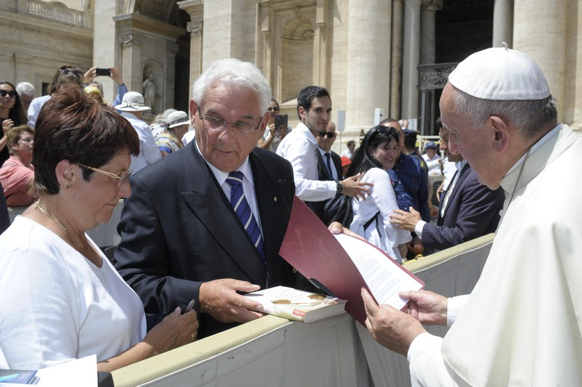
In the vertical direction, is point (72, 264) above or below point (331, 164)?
below

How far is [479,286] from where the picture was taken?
1.85 m

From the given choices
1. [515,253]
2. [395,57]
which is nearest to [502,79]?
[515,253]

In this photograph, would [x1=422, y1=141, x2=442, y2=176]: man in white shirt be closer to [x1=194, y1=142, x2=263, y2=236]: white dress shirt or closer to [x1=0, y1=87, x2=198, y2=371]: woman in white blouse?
[x1=194, y1=142, x2=263, y2=236]: white dress shirt

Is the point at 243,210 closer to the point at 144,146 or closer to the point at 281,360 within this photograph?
the point at 281,360

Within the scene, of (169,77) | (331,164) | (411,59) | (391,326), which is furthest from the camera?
(169,77)

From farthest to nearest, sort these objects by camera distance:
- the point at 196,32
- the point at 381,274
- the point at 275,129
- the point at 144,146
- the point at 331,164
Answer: the point at 196,32 < the point at 275,129 < the point at 144,146 < the point at 331,164 < the point at 381,274

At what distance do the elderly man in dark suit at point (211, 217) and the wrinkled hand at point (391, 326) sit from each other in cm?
49

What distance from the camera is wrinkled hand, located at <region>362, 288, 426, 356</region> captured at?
6.99 ft

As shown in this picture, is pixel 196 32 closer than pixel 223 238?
No

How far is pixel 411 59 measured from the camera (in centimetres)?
1781

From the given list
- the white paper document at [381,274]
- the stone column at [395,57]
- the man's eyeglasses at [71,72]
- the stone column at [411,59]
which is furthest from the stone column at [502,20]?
the white paper document at [381,274]

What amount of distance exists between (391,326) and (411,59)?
16718 millimetres

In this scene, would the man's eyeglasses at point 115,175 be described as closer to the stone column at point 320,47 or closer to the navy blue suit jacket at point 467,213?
the navy blue suit jacket at point 467,213

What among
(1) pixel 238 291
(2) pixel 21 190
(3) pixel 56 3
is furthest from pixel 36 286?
(3) pixel 56 3
